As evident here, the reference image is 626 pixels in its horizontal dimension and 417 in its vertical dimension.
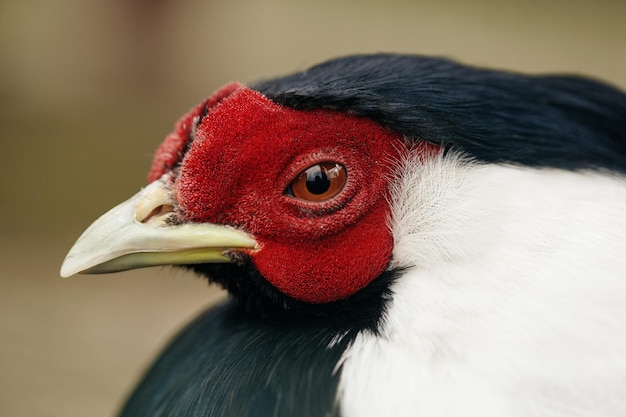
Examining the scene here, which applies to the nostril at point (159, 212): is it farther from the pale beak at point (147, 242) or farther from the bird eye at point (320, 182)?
the bird eye at point (320, 182)

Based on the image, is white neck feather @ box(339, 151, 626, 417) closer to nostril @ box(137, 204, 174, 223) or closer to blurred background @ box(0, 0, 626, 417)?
nostril @ box(137, 204, 174, 223)

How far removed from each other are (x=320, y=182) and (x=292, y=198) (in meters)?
0.06

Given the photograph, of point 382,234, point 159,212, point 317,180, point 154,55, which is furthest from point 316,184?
point 154,55

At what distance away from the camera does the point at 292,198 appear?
53.6 inches

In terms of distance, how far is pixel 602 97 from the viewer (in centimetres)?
156

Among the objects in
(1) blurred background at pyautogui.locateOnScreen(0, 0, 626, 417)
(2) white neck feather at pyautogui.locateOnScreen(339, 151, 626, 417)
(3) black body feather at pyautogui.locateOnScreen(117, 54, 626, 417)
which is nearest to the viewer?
(2) white neck feather at pyautogui.locateOnScreen(339, 151, 626, 417)

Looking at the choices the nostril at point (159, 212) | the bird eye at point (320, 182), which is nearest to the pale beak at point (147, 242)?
the nostril at point (159, 212)

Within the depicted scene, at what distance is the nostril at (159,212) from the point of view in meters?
1.39

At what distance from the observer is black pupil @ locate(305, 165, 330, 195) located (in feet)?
4.43

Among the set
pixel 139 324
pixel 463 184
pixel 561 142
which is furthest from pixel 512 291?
pixel 139 324

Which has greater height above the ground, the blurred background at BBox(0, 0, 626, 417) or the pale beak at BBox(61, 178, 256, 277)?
the pale beak at BBox(61, 178, 256, 277)

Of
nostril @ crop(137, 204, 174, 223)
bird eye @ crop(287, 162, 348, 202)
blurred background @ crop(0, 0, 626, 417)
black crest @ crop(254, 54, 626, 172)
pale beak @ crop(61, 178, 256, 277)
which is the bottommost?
blurred background @ crop(0, 0, 626, 417)

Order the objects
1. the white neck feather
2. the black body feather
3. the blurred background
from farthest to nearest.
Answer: the blurred background
the black body feather
the white neck feather

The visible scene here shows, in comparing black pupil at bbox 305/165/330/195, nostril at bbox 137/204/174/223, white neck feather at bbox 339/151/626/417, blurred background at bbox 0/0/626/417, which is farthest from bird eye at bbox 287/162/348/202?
blurred background at bbox 0/0/626/417
